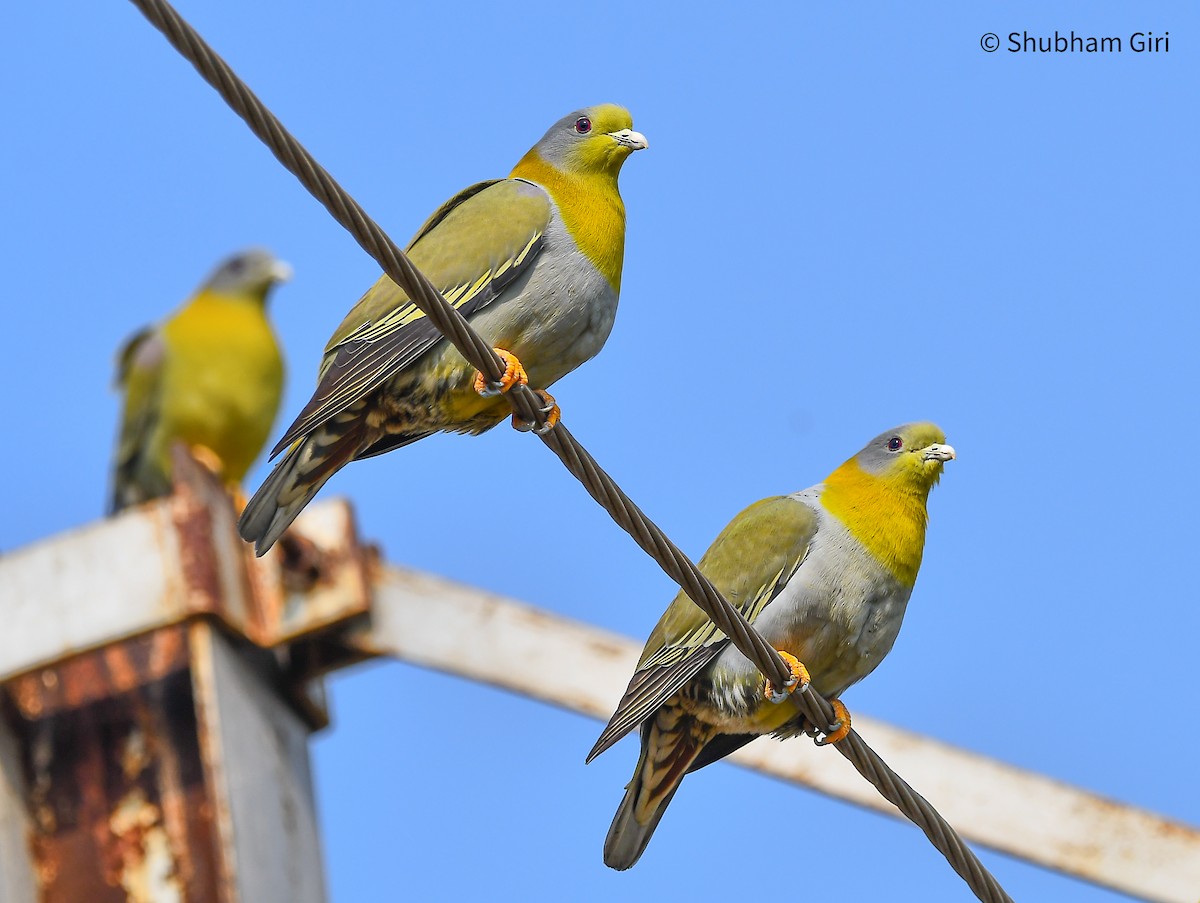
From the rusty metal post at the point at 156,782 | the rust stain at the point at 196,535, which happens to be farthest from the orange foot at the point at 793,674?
the rust stain at the point at 196,535

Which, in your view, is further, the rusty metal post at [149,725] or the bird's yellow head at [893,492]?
the rusty metal post at [149,725]

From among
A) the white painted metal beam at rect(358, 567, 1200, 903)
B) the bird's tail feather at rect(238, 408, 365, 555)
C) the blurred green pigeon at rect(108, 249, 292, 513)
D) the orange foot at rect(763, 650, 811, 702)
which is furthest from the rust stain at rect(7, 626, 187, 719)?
the blurred green pigeon at rect(108, 249, 292, 513)

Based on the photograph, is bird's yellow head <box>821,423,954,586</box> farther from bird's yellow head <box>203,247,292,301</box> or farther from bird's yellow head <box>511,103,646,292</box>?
bird's yellow head <box>203,247,292,301</box>

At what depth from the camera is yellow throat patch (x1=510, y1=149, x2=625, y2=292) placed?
5.61 metres

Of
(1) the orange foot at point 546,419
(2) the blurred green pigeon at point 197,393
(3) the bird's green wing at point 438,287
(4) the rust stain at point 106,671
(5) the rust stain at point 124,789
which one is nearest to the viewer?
(1) the orange foot at point 546,419

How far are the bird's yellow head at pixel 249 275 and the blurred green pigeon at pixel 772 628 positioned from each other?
A: 628 cm

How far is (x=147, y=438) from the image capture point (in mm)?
11312

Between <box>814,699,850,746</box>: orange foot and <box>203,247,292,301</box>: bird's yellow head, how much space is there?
6.87 meters

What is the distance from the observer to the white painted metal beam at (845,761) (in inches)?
303

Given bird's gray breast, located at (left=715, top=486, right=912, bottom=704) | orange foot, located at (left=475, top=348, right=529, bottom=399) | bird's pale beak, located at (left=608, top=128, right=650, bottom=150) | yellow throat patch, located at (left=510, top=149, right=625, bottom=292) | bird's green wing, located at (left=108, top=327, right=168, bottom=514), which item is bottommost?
bird's gray breast, located at (left=715, top=486, right=912, bottom=704)

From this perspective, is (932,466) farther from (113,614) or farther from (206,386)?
(206,386)

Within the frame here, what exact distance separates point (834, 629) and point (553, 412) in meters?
1.32

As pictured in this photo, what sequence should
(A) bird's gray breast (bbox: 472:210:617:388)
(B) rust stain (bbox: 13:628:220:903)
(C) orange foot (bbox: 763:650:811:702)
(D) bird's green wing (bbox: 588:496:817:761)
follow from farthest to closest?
(B) rust stain (bbox: 13:628:220:903), (D) bird's green wing (bbox: 588:496:817:761), (C) orange foot (bbox: 763:650:811:702), (A) bird's gray breast (bbox: 472:210:617:388)

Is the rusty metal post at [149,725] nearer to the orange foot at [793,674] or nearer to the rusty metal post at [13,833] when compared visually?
the rusty metal post at [13,833]
